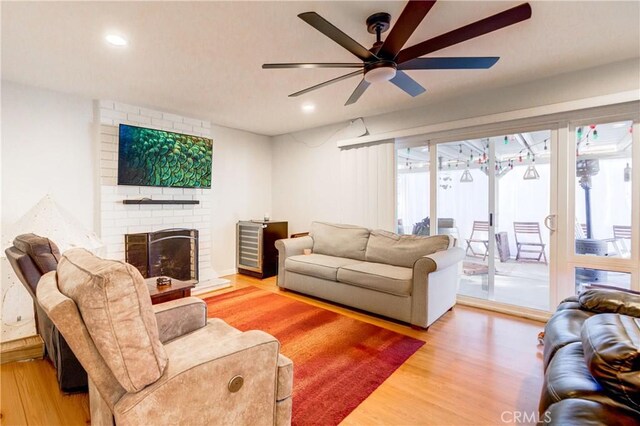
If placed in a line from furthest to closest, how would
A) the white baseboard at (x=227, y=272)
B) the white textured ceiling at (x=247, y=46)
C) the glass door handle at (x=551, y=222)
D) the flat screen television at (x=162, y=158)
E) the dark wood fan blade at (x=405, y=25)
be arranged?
the white baseboard at (x=227, y=272), the flat screen television at (x=162, y=158), the glass door handle at (x=551, y=222), the white textured ceiling at (x=247, y=46), the dark wood fan blade at (x=405, y=25)

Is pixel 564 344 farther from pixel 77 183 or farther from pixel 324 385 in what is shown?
pixel 77 183

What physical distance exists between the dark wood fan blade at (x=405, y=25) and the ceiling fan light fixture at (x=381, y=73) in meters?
0.06

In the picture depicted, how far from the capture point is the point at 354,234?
3916 millimetres

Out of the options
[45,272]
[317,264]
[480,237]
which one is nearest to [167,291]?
[45,272]

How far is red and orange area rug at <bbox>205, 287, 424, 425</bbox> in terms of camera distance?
1.84 m

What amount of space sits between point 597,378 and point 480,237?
2.86m

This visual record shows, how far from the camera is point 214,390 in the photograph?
3.91 ft

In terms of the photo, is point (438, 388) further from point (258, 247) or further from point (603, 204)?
point (258, 247)

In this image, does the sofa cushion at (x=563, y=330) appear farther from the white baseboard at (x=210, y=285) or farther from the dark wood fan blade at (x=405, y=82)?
the white baseboard at (x=210, y=285)

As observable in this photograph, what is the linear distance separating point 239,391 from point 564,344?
1494 mm

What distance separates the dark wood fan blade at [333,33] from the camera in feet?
5.03

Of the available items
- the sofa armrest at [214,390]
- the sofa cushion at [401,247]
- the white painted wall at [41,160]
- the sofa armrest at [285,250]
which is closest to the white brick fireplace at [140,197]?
the white painted wall at [41,160]

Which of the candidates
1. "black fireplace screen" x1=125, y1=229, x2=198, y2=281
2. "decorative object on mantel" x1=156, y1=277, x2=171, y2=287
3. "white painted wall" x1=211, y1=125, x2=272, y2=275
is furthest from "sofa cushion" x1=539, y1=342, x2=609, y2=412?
"white painted wall" x1=211, y1=125, x2=272, y2=275

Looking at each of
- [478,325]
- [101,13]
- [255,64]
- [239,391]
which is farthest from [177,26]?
[478,325]
